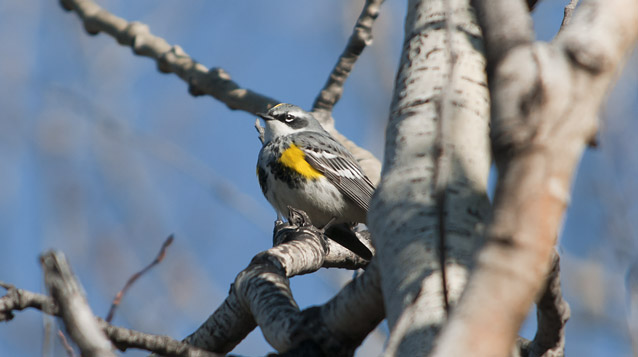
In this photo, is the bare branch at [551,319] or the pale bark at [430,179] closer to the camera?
the pale bark at [430,179]

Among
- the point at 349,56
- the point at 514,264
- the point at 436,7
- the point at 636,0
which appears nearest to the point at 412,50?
the point at 436,7

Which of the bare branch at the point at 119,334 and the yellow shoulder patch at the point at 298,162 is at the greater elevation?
the yellow shoulder patch at the point at 298,162

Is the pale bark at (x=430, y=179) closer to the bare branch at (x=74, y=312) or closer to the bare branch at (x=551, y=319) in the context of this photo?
the bare branch at (x=74, y=312)

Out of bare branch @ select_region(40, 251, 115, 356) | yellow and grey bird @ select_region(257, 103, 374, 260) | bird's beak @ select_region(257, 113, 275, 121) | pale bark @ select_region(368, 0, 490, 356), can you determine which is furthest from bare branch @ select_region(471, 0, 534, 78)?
bird's beak @ select_region(257, 113, 275, 121)

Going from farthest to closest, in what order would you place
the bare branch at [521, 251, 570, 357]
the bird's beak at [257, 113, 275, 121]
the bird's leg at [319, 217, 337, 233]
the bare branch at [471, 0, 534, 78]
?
the bird's beak at [257, 113, 275, 121] < the bird's leg at [319, 217, 337, 233] < the bare branch at [521, 251, 570, 357] < the bare branch at [471, 0, 534, 78]

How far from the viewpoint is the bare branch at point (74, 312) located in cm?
134

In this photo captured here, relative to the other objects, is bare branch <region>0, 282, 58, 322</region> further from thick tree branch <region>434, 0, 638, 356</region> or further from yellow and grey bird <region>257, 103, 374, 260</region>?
yellow and grey bird <region>257, 103, 374, 260</region>

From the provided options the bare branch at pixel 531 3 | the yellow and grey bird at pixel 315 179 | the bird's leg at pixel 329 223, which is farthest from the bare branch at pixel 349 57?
the bare branch at pixel 531 3

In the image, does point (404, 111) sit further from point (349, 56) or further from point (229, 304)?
point (349, 56)

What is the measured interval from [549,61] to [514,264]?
0.43 metres

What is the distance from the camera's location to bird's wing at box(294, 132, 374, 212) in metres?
6.72

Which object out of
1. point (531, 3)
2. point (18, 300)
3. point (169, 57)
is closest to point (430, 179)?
point (531, 3)

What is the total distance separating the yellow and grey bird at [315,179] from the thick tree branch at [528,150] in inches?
196

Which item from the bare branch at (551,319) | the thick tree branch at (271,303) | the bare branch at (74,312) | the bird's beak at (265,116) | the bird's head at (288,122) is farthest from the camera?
the bird's head at (288,122)
